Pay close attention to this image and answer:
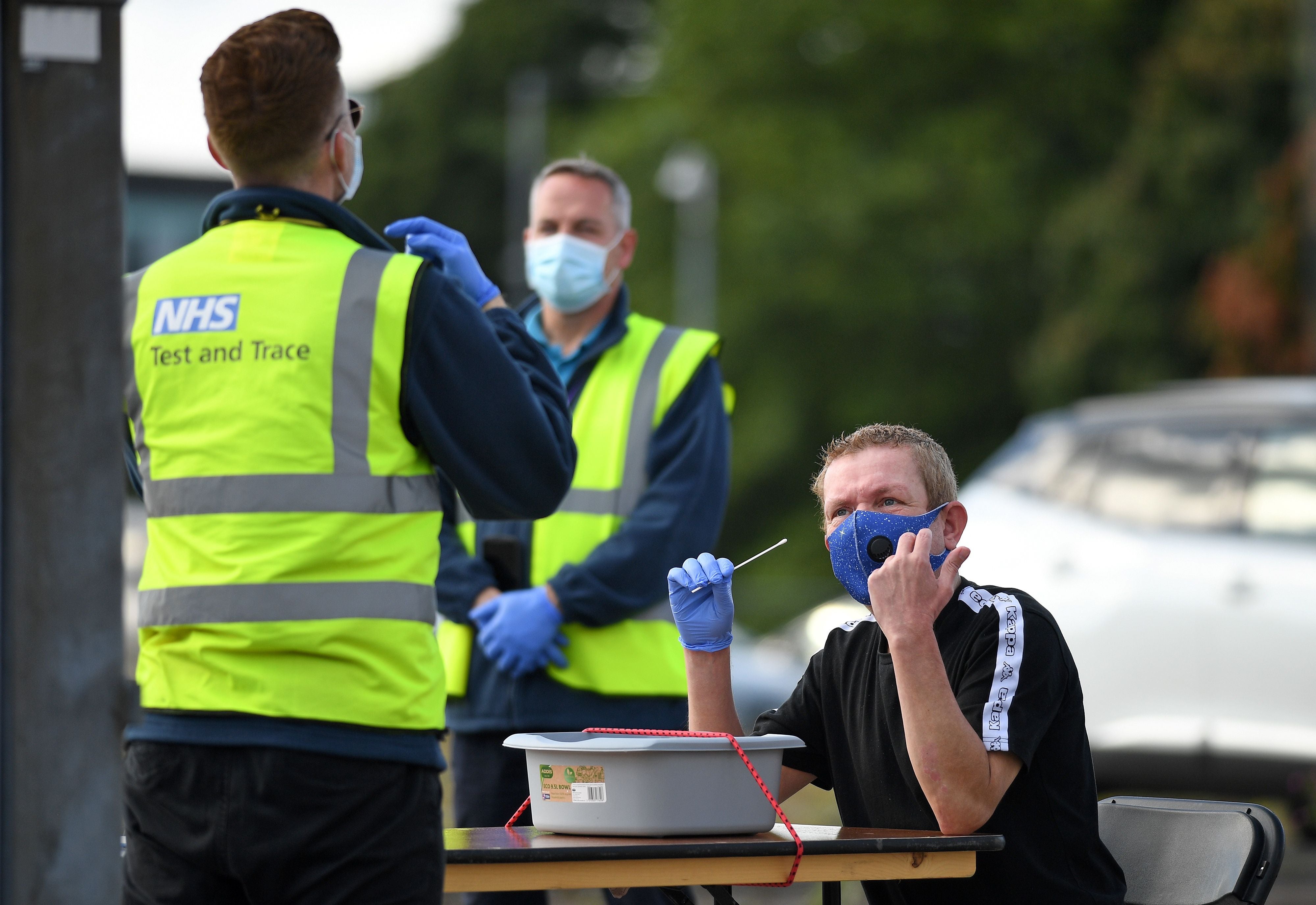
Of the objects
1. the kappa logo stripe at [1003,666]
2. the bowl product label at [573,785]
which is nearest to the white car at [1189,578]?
the kappa logo stripe at [1003,666]

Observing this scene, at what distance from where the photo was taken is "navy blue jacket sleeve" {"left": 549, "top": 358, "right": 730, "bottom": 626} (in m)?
4.28

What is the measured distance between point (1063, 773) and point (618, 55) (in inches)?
1517

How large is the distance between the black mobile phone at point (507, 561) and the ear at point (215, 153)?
178cm

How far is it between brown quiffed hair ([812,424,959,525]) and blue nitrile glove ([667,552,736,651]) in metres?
0.23

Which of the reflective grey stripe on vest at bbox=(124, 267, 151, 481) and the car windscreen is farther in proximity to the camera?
the car windscreen

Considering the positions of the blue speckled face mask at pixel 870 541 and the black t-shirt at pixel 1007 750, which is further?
the blue speckled face mask at pixel 870 541

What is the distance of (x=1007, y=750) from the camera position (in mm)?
3078

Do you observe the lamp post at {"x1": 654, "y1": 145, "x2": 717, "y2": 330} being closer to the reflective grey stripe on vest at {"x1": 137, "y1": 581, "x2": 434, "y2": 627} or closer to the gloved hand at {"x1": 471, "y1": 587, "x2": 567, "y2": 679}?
the gloved hand at {"x1": 471, "y1": 587, "x2": 567, "y2": 679}

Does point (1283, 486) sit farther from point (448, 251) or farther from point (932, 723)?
point (448, 251)

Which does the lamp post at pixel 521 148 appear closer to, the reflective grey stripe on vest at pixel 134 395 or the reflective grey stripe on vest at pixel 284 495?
the reflective grey stripe on vest at pixel 134 395

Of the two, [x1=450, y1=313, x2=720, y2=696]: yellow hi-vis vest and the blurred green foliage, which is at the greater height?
the blurred green foliage

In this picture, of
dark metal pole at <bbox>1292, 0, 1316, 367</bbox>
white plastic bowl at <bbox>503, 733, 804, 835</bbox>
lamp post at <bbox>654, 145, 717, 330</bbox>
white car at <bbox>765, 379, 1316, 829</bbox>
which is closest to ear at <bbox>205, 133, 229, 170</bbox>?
white plastic bowl at <bbox>503, 733, 804, 835</bbox>

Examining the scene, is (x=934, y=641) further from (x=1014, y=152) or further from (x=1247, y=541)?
(x=1014, y=152)

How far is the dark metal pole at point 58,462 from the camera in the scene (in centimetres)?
220
